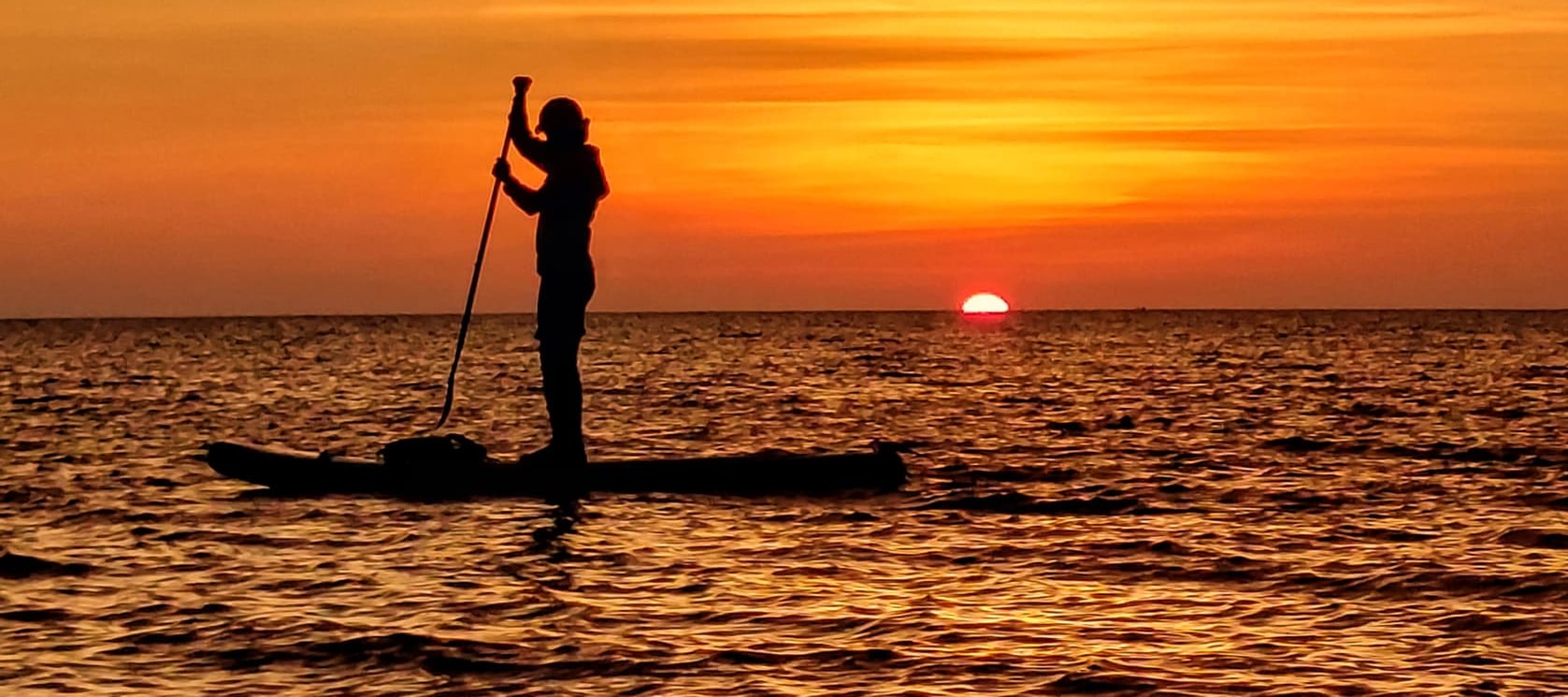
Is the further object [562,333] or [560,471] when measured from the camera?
[560,471]

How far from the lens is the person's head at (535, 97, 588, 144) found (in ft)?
58.3

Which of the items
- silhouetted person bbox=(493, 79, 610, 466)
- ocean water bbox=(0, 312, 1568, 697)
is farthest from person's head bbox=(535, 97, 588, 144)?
ocean water bbox=(0, 312, 1568, 697)

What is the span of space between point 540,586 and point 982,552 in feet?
12.1

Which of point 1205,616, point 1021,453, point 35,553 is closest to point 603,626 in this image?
point 1205,616

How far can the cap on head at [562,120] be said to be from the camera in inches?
700

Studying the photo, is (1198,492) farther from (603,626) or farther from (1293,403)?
(1293,403)

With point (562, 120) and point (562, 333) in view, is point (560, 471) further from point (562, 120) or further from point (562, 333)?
point (562, 120)

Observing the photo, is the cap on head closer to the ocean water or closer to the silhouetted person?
the silhouetted person

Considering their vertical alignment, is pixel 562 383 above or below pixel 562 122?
below

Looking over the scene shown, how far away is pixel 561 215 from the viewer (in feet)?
58.7

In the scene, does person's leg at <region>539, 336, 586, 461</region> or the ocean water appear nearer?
the ocean water

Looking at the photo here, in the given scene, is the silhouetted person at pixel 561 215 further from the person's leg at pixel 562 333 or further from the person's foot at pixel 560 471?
the person's foot at pixel 560 471

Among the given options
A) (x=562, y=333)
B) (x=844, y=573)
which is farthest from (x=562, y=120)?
(x=844, y=573)

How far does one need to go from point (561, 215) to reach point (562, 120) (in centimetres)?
80
